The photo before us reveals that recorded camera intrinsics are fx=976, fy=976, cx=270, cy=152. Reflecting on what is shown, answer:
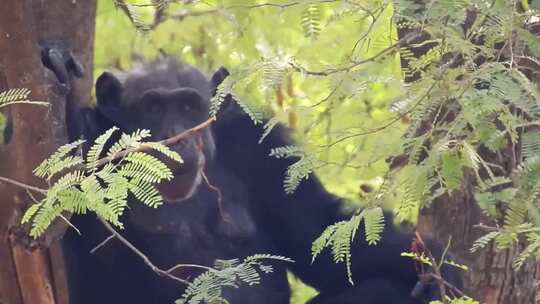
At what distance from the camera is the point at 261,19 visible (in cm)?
627

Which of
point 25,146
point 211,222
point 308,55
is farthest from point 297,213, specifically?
point 25,146

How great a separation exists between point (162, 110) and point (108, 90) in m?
0.32

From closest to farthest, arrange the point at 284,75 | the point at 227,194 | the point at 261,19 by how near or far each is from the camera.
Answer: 1. the point at 284,75
2. the point at 227,194
3. the point at 261,19

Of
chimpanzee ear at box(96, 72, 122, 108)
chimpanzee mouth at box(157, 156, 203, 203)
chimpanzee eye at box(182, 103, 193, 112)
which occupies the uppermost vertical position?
chimpanzee ear at box(96, 72, 122, 108)

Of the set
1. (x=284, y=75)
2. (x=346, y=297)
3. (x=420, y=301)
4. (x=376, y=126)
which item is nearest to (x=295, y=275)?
(x=346, y=297)

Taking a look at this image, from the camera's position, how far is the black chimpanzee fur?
17.5 feet

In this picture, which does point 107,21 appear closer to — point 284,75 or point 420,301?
point 420,301

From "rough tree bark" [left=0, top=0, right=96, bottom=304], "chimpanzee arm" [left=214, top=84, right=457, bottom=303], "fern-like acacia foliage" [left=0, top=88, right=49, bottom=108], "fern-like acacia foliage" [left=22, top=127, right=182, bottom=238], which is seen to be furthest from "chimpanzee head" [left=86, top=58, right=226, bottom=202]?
"fern-like acacia foliage" [left=22, top=127, right=182, bottom=238]

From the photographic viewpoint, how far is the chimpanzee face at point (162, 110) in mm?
5129

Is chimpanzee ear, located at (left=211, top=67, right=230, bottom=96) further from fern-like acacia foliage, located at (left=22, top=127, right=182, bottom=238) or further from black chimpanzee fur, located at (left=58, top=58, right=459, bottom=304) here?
fern-like acacia foliage, located at (left=22, top=127, right=182, bottom=238)

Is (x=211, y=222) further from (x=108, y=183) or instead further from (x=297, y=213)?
(x=108, y=183)

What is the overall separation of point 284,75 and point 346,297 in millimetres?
2474

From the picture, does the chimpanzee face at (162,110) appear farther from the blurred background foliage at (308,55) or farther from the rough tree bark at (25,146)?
the rough tree bark at (25,146)

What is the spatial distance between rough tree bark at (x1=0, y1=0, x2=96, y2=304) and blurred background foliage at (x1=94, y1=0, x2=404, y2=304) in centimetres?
54
